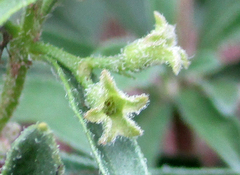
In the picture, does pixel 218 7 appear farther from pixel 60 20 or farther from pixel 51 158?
pixel 51 158

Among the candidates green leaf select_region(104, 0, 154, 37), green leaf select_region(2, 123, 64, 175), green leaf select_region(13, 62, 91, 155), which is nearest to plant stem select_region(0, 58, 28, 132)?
green leaf select_region(2, 123, 64, 175)

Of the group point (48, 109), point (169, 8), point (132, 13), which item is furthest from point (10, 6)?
point (132, 13)

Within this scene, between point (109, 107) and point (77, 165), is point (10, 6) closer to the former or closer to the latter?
point (109, 107)

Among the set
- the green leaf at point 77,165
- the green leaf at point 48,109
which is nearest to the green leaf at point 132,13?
the green leaf at point 48,109

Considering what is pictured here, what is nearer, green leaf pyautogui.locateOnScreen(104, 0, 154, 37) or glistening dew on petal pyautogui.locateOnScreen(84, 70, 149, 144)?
glistening dew on petal pyautogui.locateOnScreen(84, 70, 149, 144)

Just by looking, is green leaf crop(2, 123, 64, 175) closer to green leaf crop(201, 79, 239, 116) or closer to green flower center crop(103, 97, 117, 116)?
green flower center crop(103, 97, 117, 116)

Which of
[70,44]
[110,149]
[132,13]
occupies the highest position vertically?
[132,13]

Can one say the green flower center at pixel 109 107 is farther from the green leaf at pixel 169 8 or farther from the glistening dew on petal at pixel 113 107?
the green leaf at pixel 169 8

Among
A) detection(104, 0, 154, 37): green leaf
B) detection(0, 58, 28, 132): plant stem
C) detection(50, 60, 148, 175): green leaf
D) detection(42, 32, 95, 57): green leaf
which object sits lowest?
detection(50, 60, 148, 175): green leaf
